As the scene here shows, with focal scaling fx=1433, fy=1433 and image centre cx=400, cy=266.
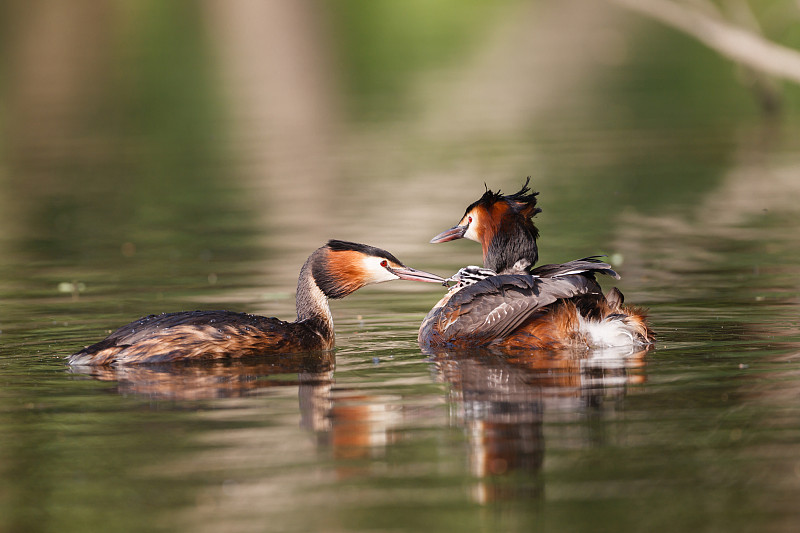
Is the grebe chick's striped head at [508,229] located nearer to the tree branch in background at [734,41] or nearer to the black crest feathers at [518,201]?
Answer: the black crest feathers at [518,201]

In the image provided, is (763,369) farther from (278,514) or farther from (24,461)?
(24,461)

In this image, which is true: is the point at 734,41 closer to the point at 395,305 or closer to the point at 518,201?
the point at 395,305

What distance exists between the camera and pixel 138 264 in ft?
47.9

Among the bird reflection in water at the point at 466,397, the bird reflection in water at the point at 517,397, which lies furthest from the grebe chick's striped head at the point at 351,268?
the bird reflection in water at the point at 517,397

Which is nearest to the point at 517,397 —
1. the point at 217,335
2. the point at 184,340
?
the point at 217,335

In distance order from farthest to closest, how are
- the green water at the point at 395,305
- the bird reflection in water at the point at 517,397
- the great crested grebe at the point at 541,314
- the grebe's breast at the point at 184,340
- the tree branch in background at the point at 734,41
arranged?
the tree branch in background at the point at 734,41 < the grebe's breast at the point at 184,340 < the great crested grebe at the point at 541,314 < the bird reflection in water at the point at 517,397 < the green water at the point at 395,305

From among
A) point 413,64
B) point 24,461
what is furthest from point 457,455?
point 413,64

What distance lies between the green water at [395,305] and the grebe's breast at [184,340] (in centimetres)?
17

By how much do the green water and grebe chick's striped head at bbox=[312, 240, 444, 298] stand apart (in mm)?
415

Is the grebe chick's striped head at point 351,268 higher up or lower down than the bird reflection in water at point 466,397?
higher up

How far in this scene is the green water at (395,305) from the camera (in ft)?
20.7

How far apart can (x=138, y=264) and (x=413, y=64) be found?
30.1 metres

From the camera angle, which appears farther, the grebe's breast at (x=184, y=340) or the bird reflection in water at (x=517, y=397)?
the grebe's breast at (x=184, y=340)

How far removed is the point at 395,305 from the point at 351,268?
166 centimetres
